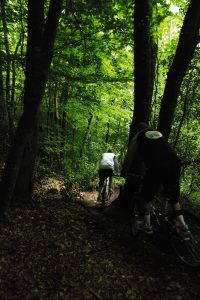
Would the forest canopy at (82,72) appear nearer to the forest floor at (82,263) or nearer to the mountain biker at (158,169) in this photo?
the forest floor at (82,263)

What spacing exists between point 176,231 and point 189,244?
301 millimetres

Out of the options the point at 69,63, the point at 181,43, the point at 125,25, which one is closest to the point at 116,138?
the point at 69,63

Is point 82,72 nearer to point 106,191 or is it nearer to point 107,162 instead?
point 107,162

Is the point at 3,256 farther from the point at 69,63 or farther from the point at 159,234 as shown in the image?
the point at 69,63

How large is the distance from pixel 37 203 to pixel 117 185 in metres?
7.88

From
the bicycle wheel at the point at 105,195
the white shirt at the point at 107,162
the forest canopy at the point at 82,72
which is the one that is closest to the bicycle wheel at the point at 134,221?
the forest canopy at the point at 82,72

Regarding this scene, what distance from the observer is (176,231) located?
192 inches

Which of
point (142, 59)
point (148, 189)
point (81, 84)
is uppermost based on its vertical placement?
point (142, 59)

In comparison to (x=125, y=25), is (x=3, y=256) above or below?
below

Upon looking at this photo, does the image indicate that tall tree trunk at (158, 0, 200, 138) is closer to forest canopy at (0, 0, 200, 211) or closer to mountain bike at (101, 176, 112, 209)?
forest canopy at (0, 0, 200, 211)

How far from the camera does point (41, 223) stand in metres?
6.49

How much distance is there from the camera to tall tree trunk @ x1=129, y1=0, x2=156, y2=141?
6.91 meters

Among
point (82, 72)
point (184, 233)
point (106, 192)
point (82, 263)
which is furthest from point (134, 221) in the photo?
point (82, 72)

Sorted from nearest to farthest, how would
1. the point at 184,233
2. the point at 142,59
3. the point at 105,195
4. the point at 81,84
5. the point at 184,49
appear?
the point at 184,233, the point at 184,49, the point at 142,59, the point at 105,195, the point at 81,84
